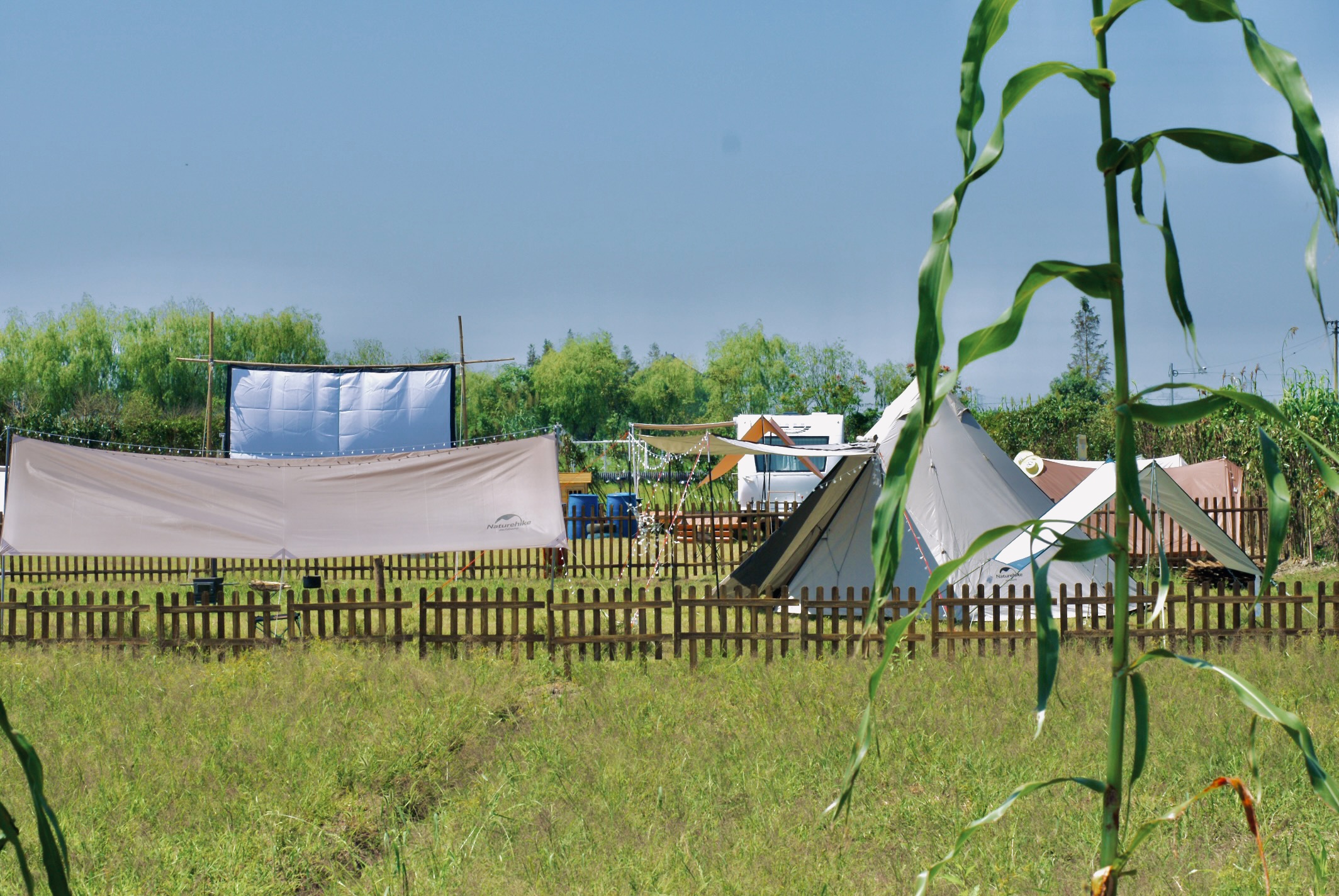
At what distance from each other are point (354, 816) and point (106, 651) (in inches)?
→ 232

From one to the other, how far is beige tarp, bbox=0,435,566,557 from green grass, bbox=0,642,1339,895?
287 centimetres

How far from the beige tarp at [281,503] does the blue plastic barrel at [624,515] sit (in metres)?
5.73

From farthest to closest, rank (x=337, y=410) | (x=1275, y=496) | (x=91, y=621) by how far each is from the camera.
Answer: (x=337, y=410)
(x=91, y=621)
(x=1275, y=496)

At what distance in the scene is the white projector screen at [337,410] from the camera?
1708cm

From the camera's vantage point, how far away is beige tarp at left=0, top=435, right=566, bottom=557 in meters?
11.4

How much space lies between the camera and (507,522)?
39.6ft

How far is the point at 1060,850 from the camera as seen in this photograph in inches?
194

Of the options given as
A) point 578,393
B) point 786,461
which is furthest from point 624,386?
point 786,461

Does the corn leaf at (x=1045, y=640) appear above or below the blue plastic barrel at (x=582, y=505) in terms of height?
above

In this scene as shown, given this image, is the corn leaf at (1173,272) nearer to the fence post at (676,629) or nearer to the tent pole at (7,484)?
the fence post at (676,629)

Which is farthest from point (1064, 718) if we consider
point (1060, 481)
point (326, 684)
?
point (1060, 481)

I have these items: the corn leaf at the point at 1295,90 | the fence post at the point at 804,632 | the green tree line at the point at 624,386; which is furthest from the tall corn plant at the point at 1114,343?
the green tree line at the point at 624,386

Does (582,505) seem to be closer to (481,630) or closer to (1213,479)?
(1213,479)

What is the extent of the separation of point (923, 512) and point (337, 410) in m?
10.3
